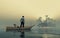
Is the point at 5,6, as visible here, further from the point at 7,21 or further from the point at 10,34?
the point at 10,34

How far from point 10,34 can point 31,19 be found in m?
0.34

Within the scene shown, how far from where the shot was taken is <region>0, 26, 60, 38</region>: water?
2.73m

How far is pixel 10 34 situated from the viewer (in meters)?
2.74

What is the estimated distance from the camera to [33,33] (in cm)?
274

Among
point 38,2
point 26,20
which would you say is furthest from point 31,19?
point 38,2

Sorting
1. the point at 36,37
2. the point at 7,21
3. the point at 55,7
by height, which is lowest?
the point at 36,37

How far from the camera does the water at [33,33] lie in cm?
273

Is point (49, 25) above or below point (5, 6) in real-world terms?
below

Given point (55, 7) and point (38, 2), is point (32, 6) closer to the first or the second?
point (38, 2)

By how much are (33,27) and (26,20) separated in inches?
5.2

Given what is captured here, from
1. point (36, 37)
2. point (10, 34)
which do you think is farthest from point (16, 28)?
point (36, 37)

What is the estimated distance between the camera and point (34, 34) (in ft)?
8.96

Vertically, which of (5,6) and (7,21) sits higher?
(5,6)

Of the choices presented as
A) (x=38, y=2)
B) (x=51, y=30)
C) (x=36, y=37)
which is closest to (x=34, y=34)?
(x=36, y=37)
